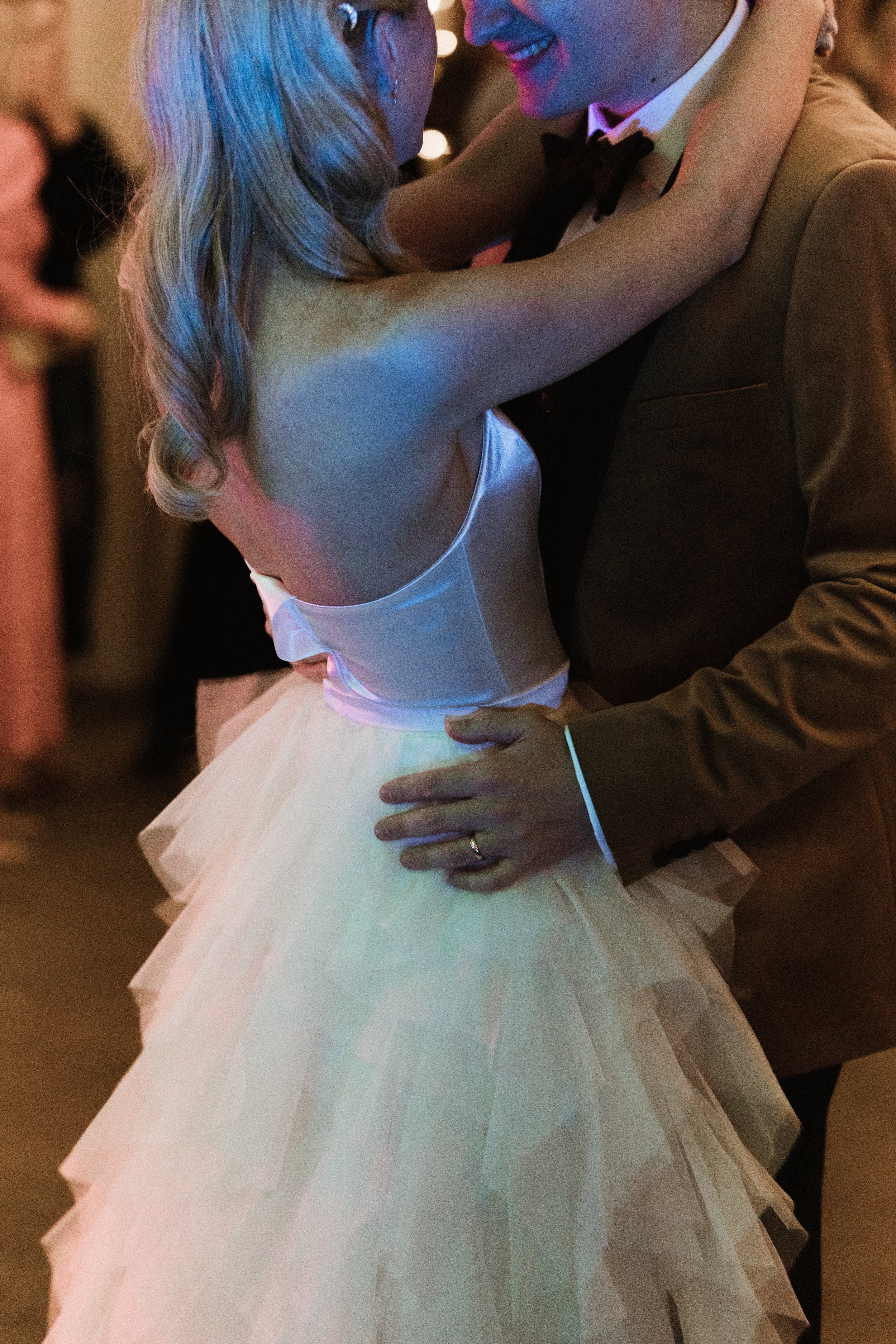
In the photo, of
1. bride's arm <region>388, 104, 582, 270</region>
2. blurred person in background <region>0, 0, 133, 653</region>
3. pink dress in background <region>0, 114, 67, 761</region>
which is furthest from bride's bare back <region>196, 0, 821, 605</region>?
pink dress in background <region>0, 114, 67, 761</region>

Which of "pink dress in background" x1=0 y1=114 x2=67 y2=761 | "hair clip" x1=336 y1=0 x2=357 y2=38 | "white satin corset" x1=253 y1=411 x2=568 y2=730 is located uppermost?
"hair clip" x1=336 y1=0 x2=357 y2=38

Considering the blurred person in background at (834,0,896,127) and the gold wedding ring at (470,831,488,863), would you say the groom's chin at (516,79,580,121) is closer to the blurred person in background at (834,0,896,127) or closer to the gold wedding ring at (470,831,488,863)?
the gold wedding ring at (470,831,488,863)

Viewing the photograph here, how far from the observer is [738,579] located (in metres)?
1.28

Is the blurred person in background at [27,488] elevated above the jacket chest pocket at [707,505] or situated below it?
below

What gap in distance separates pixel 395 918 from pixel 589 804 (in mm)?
221

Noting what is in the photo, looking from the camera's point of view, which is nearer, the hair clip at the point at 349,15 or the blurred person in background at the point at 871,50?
the hair clip at the point at 349,15

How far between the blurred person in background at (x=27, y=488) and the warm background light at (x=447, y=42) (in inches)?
55.5

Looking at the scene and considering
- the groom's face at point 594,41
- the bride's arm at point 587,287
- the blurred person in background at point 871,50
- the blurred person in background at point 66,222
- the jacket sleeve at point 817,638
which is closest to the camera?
the bride's arm at point 587,287

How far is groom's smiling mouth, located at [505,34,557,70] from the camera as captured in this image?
136 cm

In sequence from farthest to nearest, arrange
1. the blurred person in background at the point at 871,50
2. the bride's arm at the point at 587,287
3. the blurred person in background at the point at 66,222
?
the blurred person in background at the point at 66,222 → the blurred person in background at the point at 871,50 → the bride's arm at the point at 587,287

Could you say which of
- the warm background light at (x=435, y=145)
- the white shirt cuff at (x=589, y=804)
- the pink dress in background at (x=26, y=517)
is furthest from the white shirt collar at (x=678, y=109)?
the pink dress in background at (x=26, y=517)

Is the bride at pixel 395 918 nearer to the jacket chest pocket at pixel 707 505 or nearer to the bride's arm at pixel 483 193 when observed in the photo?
the jacket chest pocket at pixel 707 505

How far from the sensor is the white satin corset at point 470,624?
1202 millimetres

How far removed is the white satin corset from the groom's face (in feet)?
1.44
